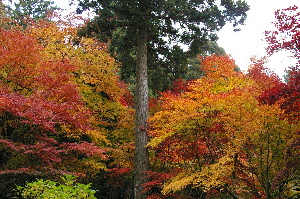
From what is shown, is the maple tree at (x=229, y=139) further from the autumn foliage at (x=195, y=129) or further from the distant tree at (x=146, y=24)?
the distant tree at (x=146, y=24)

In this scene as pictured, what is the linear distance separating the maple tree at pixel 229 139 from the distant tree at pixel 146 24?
6.02 feet

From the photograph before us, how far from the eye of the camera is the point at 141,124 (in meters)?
9.53

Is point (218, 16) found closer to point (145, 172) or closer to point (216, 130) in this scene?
point (216, 130)

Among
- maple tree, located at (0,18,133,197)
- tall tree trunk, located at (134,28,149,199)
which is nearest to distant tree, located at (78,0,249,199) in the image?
tall tree trunk, located at (134,28,149,199)

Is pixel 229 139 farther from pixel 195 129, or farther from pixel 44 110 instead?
pixel 44 110

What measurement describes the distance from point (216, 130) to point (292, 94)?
2.38 meters

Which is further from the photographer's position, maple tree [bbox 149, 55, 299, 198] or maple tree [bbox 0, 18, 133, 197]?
maple tree [bbox 0, 18, 133, 197]

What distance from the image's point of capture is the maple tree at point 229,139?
19.8 feet

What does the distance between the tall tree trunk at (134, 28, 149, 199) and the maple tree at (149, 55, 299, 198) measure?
156 cm

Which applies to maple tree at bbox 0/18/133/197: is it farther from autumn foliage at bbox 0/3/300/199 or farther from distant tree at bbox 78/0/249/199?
distant tree at bbox 78/0/249/199

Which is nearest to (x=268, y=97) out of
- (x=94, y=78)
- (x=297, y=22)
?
(x=297, y=22)

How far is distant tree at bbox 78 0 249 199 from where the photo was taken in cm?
921

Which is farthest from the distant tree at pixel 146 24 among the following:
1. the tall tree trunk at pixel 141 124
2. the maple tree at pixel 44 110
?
the maple tree at pixel 44 110

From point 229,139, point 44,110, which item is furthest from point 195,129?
point 44,110
